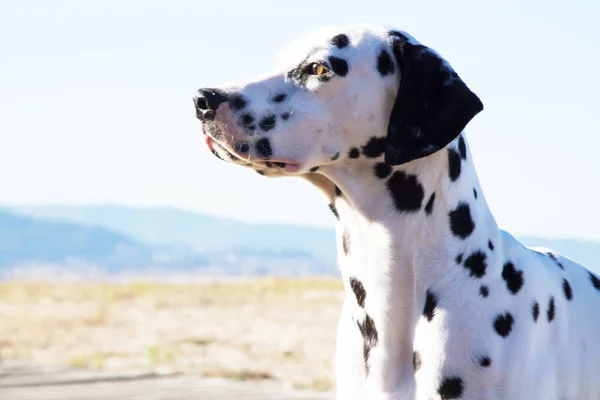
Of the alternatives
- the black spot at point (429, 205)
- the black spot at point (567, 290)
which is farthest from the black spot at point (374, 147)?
the black spot at point (567, 290)

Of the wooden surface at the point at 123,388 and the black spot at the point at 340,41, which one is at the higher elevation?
the black spot at the point at 340,41

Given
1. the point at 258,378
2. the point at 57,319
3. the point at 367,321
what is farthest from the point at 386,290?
the point at 57,319

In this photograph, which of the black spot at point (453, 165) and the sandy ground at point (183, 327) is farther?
the sandy ground at point (183, 327)

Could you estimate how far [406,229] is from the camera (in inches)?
143

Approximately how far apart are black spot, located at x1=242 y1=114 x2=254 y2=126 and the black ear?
43 centimetres

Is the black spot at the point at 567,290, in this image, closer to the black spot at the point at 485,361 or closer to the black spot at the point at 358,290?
the black spot at the point at 485,361

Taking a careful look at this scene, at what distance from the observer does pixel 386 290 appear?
12.2ft

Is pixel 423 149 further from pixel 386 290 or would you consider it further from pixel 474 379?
pixel 474 379

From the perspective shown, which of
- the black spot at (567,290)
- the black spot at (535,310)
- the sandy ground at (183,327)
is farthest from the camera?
the sandy ground at (183,327)

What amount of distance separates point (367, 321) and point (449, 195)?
513 mm

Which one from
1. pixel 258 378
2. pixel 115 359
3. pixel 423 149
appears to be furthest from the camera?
pixel 115 359

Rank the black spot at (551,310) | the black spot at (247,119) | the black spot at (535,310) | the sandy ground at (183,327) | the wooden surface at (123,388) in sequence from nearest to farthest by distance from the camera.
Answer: the black spot at (247,119)
the black spot at (535,310)
the black spot at (551,310)
the wooden surface at (123,388)
the sandy ground at (183,327)

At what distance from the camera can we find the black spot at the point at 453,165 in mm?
3625

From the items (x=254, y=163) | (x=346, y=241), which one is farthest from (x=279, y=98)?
(x=346, y=241)
